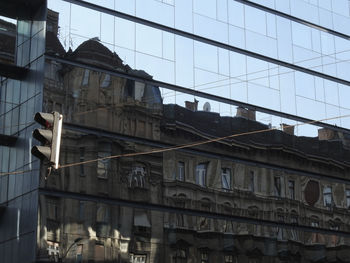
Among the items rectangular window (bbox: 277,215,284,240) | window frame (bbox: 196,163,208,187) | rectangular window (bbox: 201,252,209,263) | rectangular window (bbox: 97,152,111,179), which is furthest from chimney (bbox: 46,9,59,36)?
rectangular window (bbox: 277,215,284,240)

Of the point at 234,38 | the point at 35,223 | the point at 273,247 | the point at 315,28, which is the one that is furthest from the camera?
the point at 315,28

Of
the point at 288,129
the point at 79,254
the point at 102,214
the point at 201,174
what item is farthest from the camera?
the point at 288,129

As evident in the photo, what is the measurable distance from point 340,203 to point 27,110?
14631 millimetres

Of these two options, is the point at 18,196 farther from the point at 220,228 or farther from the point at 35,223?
the point at 220,228

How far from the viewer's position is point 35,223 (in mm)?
22281

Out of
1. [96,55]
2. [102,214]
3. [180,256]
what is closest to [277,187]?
[180,256]

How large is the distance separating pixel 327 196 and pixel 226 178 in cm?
576

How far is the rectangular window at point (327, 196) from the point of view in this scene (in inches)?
1199

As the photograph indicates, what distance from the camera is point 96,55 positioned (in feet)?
83.2

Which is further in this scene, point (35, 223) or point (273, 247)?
point (273, 247)

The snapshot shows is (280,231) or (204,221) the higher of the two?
(204,221)

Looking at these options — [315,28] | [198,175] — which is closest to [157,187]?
[198,175]

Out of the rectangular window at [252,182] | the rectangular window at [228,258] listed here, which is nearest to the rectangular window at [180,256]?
the rectangular window at [228,258]

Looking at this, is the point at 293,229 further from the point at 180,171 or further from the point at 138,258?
the point at 138,258
